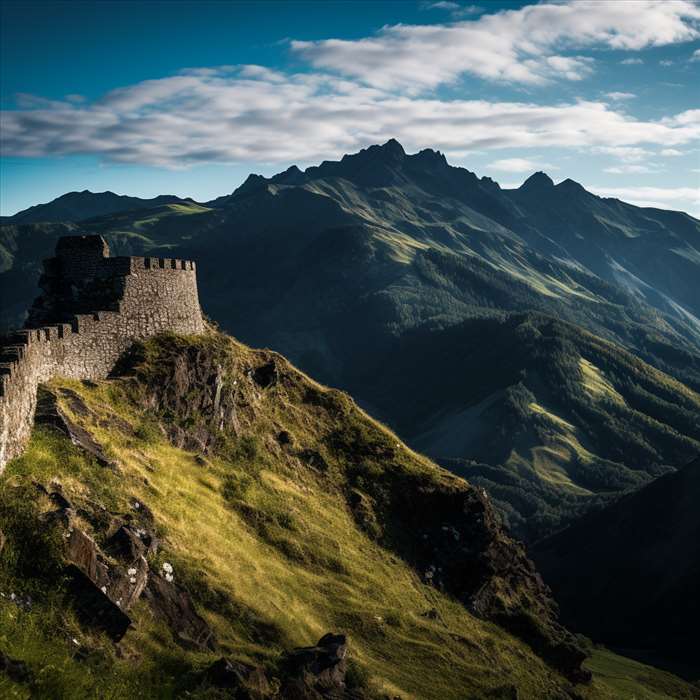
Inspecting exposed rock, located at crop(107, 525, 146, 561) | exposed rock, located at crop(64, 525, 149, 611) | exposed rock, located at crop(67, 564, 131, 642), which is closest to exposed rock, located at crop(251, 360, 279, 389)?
exposed rock, located at crop(107, 525, 146, 561)

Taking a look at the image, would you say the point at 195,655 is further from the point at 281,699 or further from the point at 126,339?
the point at 126,339

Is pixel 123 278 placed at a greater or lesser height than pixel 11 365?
greater

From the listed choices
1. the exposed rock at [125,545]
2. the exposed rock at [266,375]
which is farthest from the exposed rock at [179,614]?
the exposed rock at [266,375]

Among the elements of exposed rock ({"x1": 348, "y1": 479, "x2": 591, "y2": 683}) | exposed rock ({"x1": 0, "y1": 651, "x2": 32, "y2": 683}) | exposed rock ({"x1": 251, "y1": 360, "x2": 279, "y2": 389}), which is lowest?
exposed rock ({"x1": 348, "y1": 479, "x2": 591, "y2": 683})

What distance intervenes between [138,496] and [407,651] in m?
18.0

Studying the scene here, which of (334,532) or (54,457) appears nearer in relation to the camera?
(54,457)

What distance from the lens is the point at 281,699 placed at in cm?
2723

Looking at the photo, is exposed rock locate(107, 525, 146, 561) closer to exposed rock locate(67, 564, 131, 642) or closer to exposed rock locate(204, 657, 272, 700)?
exposed rock locate(67, 564, 131, 642)

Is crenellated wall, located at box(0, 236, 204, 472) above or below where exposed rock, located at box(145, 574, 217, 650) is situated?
above

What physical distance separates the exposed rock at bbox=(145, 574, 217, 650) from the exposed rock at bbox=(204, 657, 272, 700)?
2223 mm

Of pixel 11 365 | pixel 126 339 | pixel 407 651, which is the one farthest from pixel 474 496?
pixel 11 365

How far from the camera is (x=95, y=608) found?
987 inches

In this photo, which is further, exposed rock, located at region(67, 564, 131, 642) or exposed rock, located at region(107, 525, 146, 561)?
exposed rock, located at region(107, 525, 146, 561)

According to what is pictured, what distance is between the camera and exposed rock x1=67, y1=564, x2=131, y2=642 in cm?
2486
